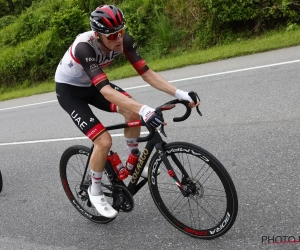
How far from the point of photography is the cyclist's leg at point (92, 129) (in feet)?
12.5

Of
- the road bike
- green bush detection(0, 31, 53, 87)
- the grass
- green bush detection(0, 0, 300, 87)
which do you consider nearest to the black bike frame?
the road bike

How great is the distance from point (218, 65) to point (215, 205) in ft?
23.0

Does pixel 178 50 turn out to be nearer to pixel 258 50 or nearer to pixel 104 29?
pixel 258 50

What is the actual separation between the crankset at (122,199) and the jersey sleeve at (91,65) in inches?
43.3

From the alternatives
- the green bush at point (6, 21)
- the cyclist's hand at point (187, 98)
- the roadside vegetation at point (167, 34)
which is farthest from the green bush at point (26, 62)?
the cyclist's hand at point (187, 98)

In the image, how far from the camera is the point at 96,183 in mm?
4055

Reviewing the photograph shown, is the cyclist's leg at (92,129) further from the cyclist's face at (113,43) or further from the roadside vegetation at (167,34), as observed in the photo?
the roadside vegetation at (167,34)

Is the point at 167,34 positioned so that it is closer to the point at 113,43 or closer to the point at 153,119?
the point at 113,43

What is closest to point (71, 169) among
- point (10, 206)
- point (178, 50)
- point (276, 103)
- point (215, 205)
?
point (10, 206)

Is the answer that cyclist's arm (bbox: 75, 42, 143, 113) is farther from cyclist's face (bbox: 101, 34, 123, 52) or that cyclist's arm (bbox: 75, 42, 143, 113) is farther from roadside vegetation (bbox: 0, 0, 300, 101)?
roadside vegetation (bbox: 0, 0, 300, 101)

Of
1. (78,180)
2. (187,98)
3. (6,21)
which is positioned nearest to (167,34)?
(78,180)

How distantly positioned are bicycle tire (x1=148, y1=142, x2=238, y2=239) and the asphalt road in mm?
153

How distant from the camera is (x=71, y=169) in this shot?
455 centimetres

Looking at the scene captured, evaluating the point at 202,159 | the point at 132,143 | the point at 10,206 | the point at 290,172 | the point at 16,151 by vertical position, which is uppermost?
the point at 202,159
